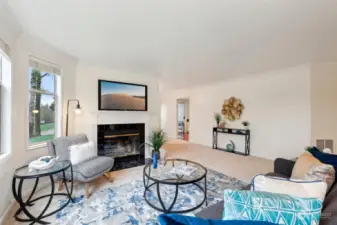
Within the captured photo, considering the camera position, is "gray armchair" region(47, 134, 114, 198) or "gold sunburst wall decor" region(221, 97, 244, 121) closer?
"gray armchair" region(47, 134, 114, 198)

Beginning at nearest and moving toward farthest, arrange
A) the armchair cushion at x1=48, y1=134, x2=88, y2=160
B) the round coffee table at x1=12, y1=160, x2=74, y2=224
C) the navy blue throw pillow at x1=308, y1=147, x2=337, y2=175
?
the navy blue throw pillow at x1=308, y1=147, x2=337, y2=175 → the round coffee table at x1=12, y1=160, x2=74, y2=224 → the armchair cushion at x1=48, y1=134, x2=88, y2=160

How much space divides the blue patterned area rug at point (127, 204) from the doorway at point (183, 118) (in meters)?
5.52

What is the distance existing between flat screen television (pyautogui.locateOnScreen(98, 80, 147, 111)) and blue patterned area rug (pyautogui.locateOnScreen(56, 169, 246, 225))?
182cm

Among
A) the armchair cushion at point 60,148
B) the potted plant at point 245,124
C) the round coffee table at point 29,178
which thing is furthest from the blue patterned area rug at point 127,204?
the potted plant at point 245,124

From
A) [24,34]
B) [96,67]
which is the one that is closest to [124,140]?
[96,67]

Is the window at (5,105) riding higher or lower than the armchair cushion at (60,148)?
higher

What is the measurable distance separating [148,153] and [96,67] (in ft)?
8.17

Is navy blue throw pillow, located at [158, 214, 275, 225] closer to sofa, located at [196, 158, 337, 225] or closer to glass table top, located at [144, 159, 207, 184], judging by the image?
sofa, located at [196, 158, 337, 225]

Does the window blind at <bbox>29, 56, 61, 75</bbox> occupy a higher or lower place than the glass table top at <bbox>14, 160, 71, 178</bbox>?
higher

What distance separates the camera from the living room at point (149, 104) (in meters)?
1.78

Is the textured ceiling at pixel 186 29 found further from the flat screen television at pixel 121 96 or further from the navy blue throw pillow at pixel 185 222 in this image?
the navy blue throw pillow at pixel 185 222

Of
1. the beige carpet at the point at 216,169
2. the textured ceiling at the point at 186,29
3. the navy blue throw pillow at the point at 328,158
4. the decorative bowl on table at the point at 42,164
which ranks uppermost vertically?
the textured ceiling at the point at 186,29

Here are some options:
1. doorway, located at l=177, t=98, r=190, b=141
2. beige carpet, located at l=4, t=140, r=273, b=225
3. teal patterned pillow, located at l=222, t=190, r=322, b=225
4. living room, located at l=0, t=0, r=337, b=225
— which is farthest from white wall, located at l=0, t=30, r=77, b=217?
doorway, located at l=177, t=98, r=190, b=141

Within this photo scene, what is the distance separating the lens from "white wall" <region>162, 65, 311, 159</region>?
4.02 meters
